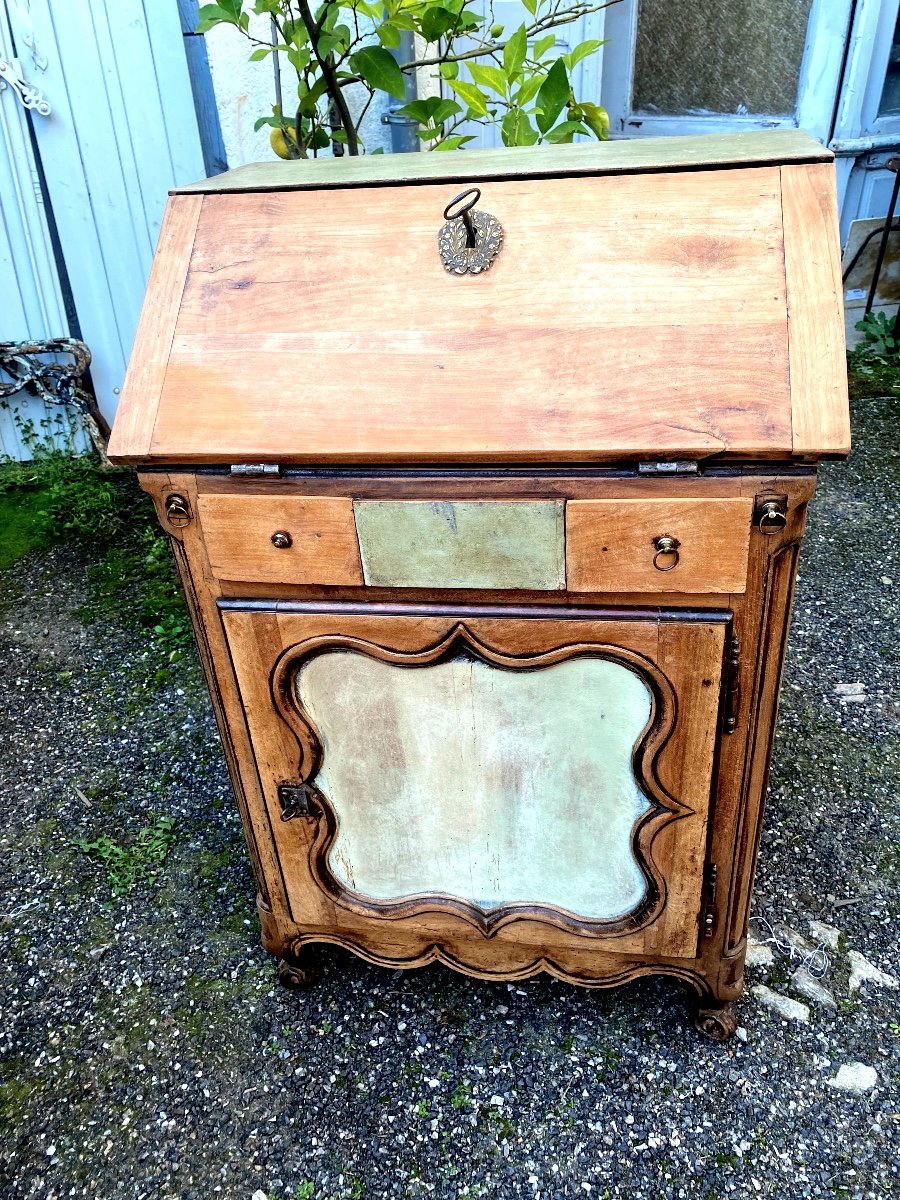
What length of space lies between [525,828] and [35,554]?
2697mm

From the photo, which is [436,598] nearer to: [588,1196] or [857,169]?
[588,1196]

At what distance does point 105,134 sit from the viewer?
351cm

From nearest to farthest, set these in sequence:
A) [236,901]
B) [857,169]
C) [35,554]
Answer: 1. [236,901]
2. [35,554]
3. [857,169]

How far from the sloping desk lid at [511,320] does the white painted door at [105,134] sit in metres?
2.44

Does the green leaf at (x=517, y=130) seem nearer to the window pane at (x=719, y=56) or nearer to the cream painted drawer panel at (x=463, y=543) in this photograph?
the cream painted drawer panel at (x=463, y=543)

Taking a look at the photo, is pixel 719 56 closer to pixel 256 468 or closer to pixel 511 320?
pixel 511 320

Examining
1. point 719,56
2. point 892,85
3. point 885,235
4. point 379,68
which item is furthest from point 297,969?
point 892,85

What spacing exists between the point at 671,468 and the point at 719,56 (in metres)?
4.28

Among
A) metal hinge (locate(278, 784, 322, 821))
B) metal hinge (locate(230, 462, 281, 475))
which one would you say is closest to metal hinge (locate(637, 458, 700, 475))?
metal hinge (locate(230, 462, 281, 475))

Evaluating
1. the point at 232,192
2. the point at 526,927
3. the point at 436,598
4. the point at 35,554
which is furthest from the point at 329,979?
the point at 35,554

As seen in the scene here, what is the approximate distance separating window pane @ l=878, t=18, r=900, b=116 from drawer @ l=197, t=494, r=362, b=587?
463 cm

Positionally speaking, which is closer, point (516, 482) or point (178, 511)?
point (516, 482)

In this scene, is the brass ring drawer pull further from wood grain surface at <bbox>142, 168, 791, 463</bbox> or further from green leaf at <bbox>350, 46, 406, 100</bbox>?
green leaf at <bbox>350, 46, 406, 100</bbox>

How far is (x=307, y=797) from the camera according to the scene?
1614 millimetres
